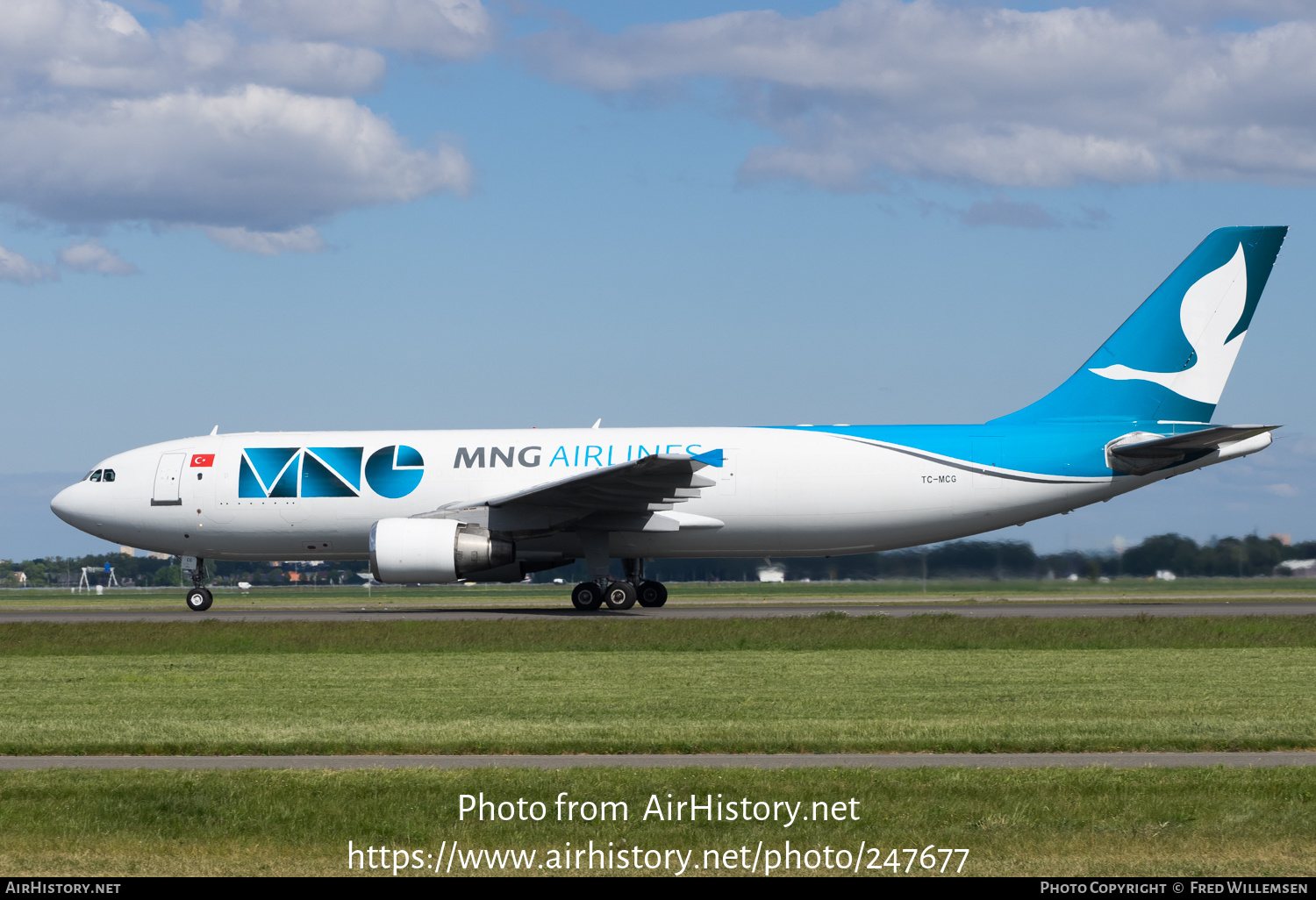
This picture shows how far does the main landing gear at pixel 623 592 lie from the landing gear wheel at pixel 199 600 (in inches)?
386

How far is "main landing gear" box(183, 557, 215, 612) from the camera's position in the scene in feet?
111

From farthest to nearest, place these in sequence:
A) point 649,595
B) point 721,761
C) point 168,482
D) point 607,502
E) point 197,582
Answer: point 197,582 < point 168,482 < point 649,595 < point 607,502 < point 721,761

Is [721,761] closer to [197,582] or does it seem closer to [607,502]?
[607,502]

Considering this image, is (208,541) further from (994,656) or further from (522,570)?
(994,656)

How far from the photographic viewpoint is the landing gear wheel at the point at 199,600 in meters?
33.6

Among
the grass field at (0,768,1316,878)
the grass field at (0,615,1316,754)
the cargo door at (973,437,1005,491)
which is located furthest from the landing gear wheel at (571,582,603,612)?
the grass field at (0,768,1316,878)

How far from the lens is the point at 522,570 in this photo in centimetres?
3067

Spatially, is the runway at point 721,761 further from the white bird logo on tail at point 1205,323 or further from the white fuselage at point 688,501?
the white bird logo on tail at point 1205,323

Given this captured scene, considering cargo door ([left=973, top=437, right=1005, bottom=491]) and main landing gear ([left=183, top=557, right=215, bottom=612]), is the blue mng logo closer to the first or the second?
main landing gear ([left=183, top=557, right=215, bottom=612])

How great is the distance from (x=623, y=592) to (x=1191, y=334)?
1445 centimetres

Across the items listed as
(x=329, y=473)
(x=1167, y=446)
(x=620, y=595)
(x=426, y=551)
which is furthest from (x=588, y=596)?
(x=1167, y=446)

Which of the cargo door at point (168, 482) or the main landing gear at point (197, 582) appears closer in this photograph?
the cargo door at point (168, 482)

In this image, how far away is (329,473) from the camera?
103ft

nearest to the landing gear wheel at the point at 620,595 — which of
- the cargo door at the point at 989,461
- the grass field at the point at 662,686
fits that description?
the grass field at the point at 662,686
